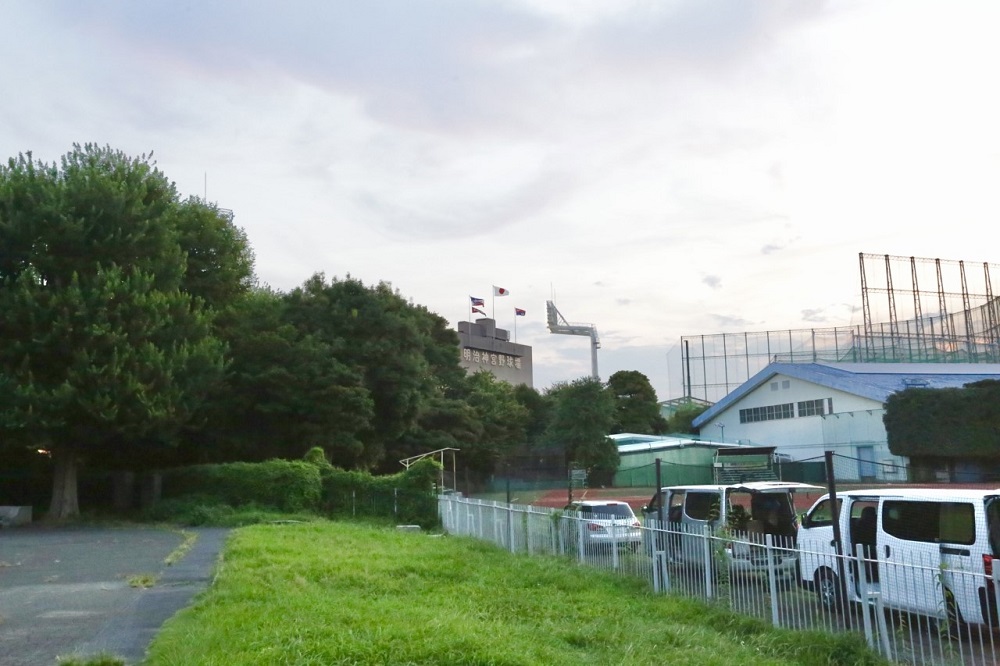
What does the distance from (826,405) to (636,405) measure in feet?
79.0

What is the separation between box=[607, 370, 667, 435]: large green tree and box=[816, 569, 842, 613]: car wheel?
58.9m

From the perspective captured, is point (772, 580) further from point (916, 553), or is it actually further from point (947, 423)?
point (947, 423)

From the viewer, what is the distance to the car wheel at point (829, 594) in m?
9.14

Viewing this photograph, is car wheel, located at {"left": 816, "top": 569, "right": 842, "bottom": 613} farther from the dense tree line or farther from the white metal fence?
the dense tree line

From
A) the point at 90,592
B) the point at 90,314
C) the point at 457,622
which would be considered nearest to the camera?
the point at 457,622

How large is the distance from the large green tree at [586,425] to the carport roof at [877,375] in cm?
1234

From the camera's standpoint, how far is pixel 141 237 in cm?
3033

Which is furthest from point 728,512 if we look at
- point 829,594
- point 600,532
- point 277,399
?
point 277,399

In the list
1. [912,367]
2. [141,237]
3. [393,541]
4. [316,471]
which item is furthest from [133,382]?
[912,367]

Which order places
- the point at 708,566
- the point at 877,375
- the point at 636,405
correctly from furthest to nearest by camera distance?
the point at 636,405 → the point at 877,375 → the point at 708,566

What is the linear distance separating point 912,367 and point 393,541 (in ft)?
145

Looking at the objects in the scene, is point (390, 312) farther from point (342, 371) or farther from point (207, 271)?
point (207, 271)

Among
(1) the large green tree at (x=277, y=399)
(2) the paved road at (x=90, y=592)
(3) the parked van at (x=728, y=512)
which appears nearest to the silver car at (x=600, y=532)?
(3) the parked van at (x=728, y=512)

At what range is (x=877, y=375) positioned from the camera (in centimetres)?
5122
